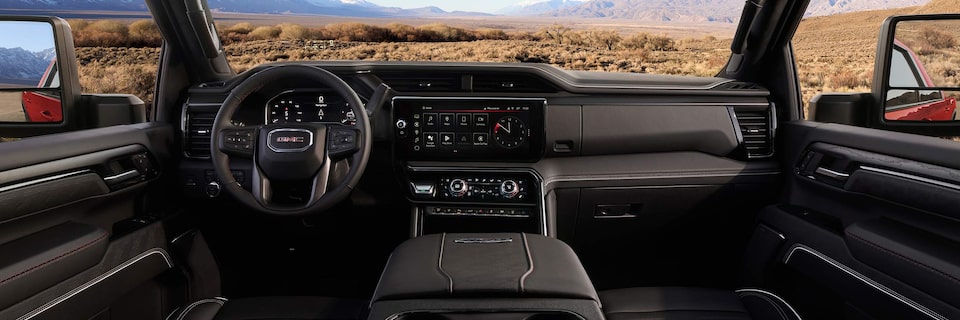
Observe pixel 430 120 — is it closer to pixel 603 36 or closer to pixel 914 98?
pixel 914 98

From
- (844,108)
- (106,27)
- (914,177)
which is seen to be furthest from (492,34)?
(106,27)

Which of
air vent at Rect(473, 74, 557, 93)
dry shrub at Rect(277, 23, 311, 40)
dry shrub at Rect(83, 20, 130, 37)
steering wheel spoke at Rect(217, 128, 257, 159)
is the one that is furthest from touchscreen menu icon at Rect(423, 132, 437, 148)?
dry shrub at Rect(83, 20, 130, 37)

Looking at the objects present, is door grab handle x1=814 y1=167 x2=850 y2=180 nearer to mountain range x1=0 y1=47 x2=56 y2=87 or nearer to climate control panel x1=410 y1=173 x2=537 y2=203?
climate control panel x1=410 y1=173 x2=537 y2=203

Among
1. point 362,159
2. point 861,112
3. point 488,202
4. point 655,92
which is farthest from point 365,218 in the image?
point 861,112

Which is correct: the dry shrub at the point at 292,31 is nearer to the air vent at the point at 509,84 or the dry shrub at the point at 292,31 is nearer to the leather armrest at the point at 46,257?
the air vent at the point at 509,84

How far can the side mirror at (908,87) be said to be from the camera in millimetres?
2703

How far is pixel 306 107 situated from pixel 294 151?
0.61 meters

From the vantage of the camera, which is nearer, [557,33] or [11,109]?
[11,109]

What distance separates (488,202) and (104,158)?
1.60 m

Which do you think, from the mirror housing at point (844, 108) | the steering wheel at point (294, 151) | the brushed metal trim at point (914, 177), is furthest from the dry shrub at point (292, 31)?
the brushed metal trim at point (914, 177)

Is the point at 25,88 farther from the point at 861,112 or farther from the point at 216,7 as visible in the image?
the point at 861,112

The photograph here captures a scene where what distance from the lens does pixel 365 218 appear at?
2994 millimetres

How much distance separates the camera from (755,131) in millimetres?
2998

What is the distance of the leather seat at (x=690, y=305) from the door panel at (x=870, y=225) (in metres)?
0.27
